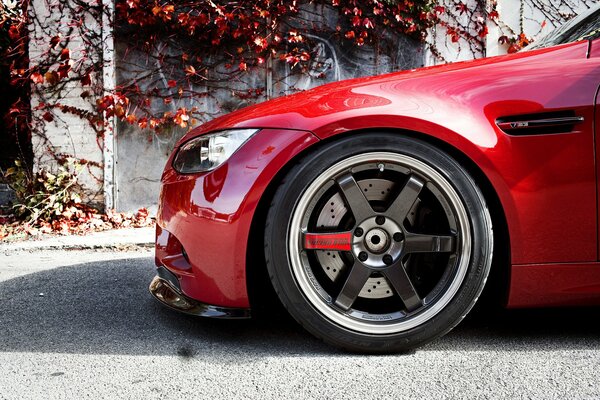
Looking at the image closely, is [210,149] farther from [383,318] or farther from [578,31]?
[578,31]

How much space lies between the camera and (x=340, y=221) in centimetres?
221

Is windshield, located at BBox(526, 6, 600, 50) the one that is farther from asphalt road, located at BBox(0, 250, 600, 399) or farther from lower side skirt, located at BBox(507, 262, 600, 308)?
asphalt road, located at BBox(0, 250, 600, 399)

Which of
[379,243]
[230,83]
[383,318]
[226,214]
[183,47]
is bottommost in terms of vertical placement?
[383,318]

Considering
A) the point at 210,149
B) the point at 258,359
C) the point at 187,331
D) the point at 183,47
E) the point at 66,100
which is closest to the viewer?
the point at 258,359

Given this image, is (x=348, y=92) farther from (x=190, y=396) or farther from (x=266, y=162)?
(x=190, y=396)

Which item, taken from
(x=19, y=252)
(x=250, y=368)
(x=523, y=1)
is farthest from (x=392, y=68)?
(x=250, y=368)

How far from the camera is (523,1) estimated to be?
6.50 meters

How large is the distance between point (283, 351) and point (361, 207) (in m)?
0.61

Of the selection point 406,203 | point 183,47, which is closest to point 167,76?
point 183,47

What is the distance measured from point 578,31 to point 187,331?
206 cm

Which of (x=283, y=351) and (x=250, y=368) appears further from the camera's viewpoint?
(x=283, y=351)

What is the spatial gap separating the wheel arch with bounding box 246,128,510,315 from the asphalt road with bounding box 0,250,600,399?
21 cm

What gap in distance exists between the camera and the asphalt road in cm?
187

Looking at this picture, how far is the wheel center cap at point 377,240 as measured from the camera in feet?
7.04
